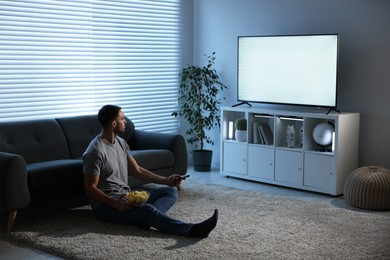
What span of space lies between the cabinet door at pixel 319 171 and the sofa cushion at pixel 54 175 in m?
2.23

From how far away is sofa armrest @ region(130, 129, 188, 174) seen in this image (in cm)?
575

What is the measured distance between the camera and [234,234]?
169 inches

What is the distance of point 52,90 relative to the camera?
5918 mm

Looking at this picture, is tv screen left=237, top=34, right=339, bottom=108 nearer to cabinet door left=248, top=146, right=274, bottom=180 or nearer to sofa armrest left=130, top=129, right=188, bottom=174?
cabinet door left=248, top=146, right=274, bottom=180

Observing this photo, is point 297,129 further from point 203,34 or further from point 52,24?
point 52,24

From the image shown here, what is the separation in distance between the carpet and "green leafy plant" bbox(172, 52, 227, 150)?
1.72 m

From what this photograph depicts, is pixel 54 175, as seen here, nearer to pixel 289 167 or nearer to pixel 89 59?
pixel 89 59

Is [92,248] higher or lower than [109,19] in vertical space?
lower

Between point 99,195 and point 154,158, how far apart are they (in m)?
1.25

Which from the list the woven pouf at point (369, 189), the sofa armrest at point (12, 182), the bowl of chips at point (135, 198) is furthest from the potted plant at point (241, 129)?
the sofa armrest at point (12, 182)

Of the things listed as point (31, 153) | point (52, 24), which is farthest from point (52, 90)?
point (31, 153)

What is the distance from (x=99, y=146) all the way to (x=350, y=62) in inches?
111

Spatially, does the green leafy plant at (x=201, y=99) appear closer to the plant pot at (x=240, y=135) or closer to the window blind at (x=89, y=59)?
the window blind at (x=89, y=59)

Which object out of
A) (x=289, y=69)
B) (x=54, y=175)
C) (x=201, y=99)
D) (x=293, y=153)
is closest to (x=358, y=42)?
(x=289, y=69)
